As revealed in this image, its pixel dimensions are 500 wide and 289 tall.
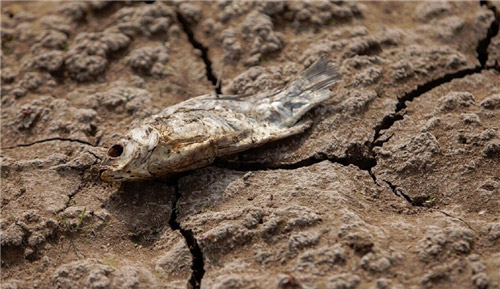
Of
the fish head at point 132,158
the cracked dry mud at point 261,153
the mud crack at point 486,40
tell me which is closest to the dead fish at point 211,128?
the fish head at point 132,158

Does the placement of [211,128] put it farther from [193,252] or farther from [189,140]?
[193,252]

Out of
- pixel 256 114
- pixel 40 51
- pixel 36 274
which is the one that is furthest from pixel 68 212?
pixel 40 51

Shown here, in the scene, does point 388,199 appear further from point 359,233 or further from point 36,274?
point 36,274

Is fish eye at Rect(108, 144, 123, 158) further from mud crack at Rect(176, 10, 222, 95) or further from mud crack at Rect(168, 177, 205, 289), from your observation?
mud crack at Rect(176, 10, 222, 95)

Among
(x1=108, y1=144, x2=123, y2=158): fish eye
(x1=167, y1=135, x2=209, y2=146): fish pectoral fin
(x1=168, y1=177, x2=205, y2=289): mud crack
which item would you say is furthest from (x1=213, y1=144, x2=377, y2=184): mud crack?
(x1=108, y1=144, x2=123, y2=158): fish eye

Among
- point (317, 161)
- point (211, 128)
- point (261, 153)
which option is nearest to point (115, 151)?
point (211, 128)
